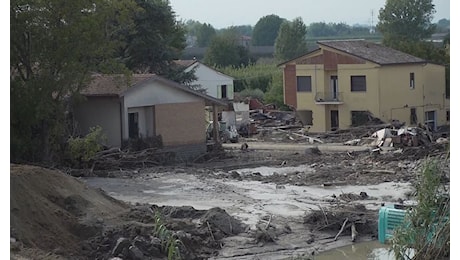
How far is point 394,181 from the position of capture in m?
27.1

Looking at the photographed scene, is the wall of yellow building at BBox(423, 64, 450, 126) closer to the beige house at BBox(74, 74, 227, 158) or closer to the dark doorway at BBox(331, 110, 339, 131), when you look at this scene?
the dark doorway at BBox(331, 110, 339, 131)

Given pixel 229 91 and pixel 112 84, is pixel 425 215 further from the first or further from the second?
pixel 229 91

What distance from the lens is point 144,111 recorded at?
33.7 meters

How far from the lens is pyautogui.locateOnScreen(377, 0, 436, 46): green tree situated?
60812mm

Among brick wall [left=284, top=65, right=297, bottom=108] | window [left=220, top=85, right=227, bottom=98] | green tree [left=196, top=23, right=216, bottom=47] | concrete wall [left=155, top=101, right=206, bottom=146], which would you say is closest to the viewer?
concrete wall [left=155, top=101, right=206, bottom=146]

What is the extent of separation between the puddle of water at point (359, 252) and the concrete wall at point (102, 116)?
16386 mm

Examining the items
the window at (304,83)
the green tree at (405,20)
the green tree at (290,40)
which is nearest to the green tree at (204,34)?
the green tree at (290,40)

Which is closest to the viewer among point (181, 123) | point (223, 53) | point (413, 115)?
point (181, 123)

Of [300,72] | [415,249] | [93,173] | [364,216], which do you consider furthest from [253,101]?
[415,249]

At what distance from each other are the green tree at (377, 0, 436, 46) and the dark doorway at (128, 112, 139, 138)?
30421 millimetres

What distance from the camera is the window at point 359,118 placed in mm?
45128

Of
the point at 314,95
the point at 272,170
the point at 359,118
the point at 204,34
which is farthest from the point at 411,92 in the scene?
the point at 204,34

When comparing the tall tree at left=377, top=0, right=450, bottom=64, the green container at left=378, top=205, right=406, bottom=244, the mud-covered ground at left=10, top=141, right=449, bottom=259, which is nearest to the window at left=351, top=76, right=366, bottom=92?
the tall tree at left=377, top=0, right=450, bottom=64

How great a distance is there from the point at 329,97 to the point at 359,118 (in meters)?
2.37
